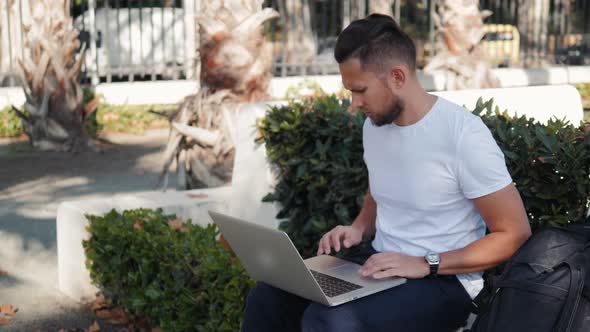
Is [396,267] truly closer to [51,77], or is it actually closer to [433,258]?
[433,258]

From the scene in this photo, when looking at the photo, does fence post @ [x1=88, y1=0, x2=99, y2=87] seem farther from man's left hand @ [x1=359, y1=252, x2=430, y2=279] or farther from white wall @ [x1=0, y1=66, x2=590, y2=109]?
man's left hand @ [x1=359, y1=252, x2=430, y2=279]

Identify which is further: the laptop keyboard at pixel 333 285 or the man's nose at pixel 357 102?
the man's nose at pixel 357 102

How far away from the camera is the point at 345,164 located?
455cm

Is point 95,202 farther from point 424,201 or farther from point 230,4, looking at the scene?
point 424,201

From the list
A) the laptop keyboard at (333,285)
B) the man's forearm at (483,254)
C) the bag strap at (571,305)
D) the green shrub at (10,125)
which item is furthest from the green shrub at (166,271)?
the green shrub at (10,125)

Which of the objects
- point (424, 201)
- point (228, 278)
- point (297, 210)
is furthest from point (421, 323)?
point (297, 210)

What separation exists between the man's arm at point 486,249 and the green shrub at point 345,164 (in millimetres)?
606

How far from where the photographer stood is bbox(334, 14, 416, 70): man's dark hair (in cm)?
309

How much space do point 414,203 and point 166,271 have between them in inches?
74.8

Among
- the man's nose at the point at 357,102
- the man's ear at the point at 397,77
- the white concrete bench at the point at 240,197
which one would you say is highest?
the man's ear at the point at 397,77

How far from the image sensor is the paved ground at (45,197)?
541 centimetres

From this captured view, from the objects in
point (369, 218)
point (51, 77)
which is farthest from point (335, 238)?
point (51, 77)

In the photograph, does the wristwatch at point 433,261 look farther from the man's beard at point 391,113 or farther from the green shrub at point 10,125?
the green shrub at point 10,125

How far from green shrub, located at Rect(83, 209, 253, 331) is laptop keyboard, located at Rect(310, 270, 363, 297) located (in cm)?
101
